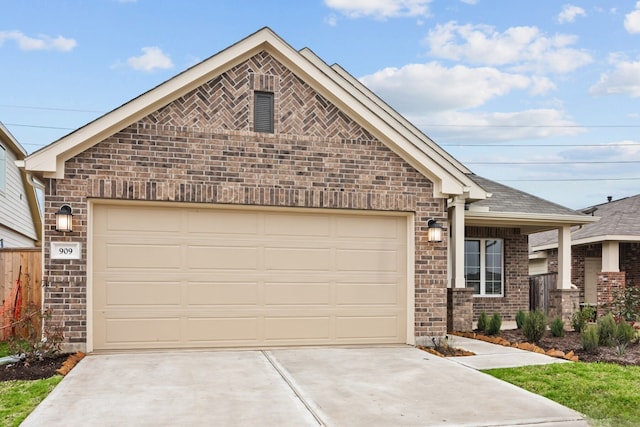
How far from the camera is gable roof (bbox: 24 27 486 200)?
9.35 meters

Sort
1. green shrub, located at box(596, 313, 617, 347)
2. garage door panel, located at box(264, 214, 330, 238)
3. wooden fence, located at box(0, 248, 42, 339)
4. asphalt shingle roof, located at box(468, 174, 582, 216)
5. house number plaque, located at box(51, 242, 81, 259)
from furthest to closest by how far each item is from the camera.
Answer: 1. asphalt shingle roof, located at box(468, 174, 582, 216)
2. wooden fence, located at box(0, 248, 42, 339)
3. green shrub, located at box(596, 313, 617, 347)
4. garage door panel, located at box(264, 214, 330, 238)
5. house number plaque, located at box(51, 242, 81, 259)

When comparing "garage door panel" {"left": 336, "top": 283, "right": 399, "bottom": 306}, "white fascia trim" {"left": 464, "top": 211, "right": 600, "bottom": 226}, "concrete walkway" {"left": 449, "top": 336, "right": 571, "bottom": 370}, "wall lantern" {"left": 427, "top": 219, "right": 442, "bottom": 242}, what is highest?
"white fascia trim" {"left": 464, "top": 211, "right": 600, "bottom": 226}

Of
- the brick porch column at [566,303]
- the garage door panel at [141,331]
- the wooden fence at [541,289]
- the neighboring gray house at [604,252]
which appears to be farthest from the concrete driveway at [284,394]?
the neighboring gray house at [604,252]

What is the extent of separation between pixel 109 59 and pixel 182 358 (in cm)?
1749

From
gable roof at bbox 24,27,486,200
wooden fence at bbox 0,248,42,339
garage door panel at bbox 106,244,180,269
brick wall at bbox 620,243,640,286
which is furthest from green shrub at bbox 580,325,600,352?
wooden fence at bbox 0,248,42,339

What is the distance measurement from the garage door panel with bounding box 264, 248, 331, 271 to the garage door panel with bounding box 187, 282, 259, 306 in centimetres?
49

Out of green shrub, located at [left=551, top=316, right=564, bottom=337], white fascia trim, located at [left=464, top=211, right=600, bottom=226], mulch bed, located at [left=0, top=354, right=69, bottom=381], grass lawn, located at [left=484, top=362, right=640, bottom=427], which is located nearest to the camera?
grass lawn, located at [left=484, top=362, right=640, bottom=427]

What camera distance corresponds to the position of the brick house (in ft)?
31.5

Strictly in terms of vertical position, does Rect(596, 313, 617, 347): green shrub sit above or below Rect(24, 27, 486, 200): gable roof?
below

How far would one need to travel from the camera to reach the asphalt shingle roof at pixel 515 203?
14805 mm

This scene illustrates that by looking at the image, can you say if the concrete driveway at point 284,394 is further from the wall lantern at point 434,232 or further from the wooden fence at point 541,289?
the wooden fence at point 541,289

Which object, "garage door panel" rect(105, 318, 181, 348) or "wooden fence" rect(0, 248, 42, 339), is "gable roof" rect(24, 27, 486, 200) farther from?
"wooden fence" rect(0, 248, 42, 339)

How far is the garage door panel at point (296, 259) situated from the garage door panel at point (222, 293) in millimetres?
494

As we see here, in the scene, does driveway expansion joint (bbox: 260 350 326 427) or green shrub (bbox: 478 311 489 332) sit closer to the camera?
driveway expansion joint (bbox: 260 350 326 427)
